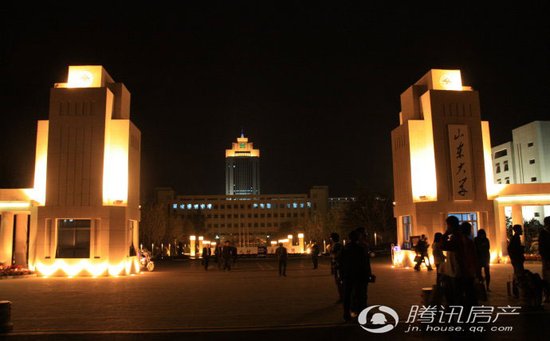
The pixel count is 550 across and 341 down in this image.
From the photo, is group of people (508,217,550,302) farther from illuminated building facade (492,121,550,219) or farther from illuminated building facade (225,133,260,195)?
illuminated building facade (225,133,260,195)

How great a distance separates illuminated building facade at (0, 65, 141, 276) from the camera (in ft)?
87.2

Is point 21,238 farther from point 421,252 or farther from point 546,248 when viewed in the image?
point 546,248

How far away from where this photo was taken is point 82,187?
27.1 metres

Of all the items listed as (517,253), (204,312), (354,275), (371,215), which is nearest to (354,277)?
(354,275)

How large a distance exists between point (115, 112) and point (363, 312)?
2311 centimetres

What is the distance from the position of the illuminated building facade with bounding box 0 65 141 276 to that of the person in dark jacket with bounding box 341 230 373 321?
A: 19.4m

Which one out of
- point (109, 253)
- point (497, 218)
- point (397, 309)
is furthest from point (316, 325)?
point (497, 218)

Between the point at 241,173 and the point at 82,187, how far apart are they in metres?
168

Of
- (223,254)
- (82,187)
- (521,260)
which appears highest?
(82,187)

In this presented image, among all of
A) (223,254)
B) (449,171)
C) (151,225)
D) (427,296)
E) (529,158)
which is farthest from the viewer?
(529,158)

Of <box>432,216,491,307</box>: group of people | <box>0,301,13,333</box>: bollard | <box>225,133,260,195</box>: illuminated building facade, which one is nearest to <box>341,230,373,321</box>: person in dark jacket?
<box>432,216,491,307</box>: group of people

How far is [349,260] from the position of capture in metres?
9.73

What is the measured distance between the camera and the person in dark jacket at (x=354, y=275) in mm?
9664

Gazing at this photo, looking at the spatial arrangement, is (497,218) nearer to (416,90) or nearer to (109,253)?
(416,90)
